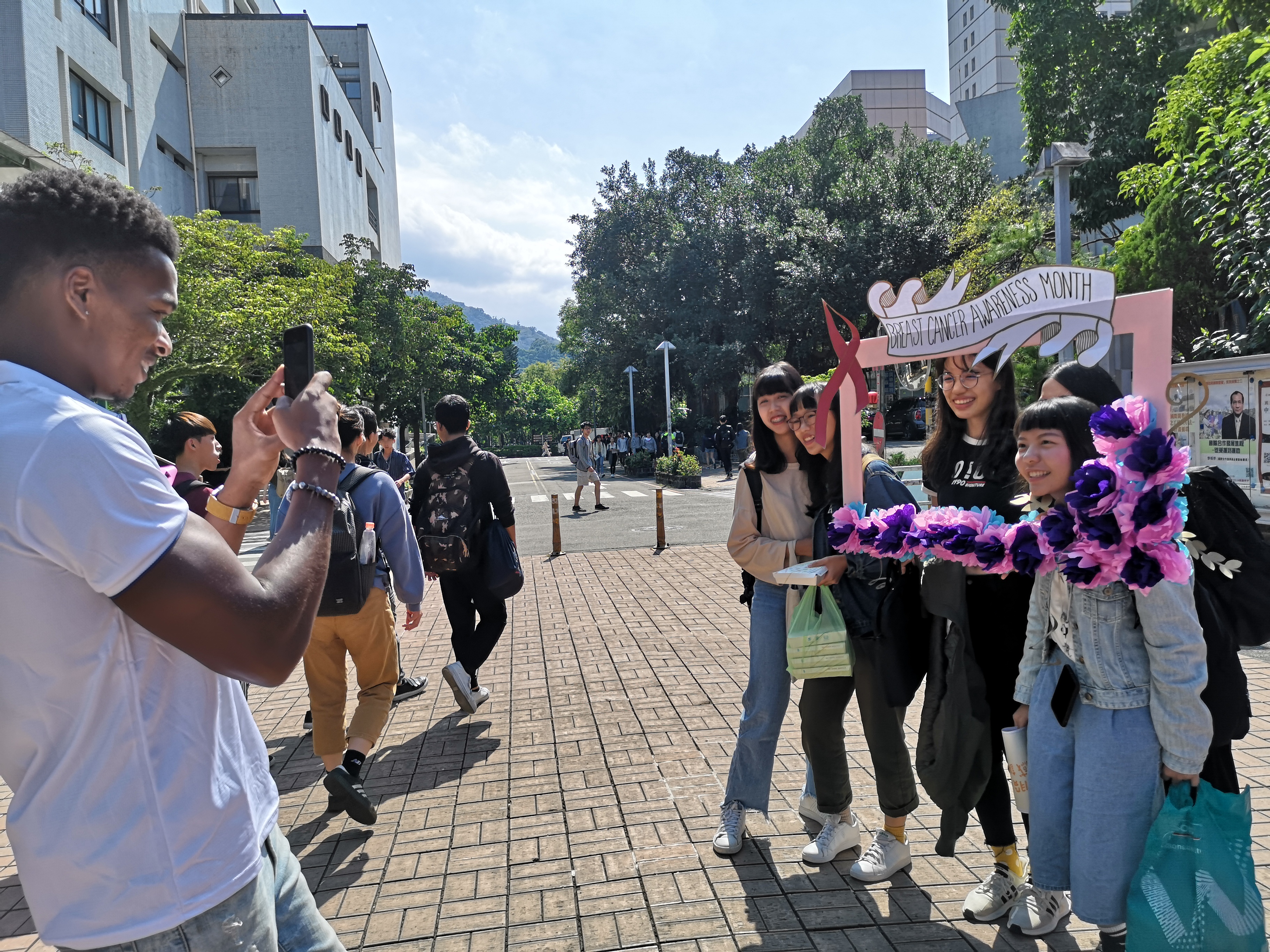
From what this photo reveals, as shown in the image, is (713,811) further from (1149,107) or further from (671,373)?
(671,373)

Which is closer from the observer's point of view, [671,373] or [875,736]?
[875,736]

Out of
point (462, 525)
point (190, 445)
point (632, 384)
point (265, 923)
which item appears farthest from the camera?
point (632, 384)

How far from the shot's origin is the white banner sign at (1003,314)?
266 centimetres

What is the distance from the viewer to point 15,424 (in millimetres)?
1138

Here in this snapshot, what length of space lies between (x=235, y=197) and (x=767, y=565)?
36638 millimetres

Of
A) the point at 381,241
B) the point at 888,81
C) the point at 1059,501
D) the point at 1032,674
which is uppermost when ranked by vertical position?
the point at 888,81

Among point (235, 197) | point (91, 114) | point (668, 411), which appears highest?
point (235, 197)

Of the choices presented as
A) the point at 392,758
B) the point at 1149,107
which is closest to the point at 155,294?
the point at 392,758

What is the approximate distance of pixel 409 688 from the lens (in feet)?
20.4

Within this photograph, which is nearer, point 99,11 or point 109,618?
point 109,618

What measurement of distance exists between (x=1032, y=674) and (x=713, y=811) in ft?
5.77

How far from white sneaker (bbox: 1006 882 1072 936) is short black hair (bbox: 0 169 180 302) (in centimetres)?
318

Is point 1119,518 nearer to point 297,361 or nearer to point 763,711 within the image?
point 763,711

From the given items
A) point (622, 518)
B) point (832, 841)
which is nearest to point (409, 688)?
point (832, 841)
